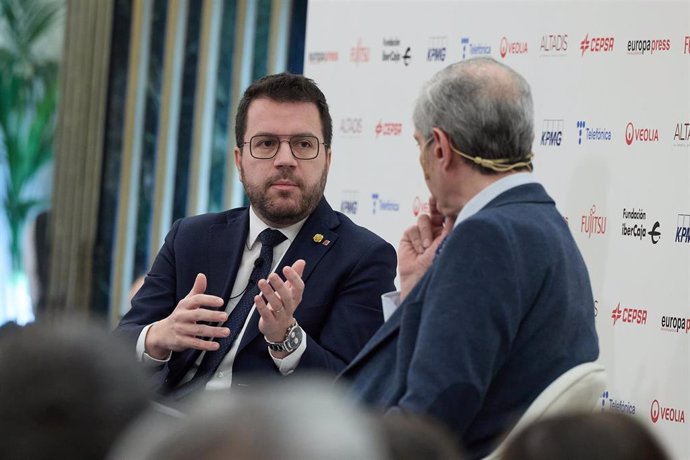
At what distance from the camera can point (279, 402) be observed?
90cm

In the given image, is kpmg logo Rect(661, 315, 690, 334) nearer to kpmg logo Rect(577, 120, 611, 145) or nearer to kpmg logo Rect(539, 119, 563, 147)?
kpmg logo Rect(577, 120, 611, 145)

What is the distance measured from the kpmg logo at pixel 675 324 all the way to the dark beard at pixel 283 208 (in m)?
1.38

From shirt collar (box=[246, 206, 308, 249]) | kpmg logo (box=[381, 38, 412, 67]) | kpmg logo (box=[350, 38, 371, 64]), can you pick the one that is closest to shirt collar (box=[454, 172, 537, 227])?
shirt collar (box=[246, 206, 308, 249])

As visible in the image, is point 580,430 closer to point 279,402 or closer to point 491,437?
point 279,402

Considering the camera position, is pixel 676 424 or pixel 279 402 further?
pixel 676 424

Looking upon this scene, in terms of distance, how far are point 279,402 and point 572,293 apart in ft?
6.10

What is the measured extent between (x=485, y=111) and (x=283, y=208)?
0.96 metres

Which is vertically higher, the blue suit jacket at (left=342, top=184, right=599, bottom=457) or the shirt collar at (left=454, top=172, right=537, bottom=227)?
the shirt collar at (left=454, top=172, right=537, bottom=227)

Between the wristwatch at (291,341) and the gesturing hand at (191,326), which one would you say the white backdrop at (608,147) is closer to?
the wristwatch at (291,341)

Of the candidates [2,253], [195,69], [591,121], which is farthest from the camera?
[2,253]

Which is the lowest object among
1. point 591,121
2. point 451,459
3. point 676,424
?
point 676,424

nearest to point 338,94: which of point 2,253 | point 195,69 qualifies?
point 195,69

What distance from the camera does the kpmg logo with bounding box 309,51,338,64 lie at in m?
5.35

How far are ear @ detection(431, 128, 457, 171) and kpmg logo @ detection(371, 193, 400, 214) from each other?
7.46 ft
